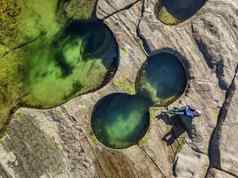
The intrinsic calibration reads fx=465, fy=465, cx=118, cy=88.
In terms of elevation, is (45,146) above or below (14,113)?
below

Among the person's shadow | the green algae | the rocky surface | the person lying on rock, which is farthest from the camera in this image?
the green algae

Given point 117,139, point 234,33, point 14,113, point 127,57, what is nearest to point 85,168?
point 117,139

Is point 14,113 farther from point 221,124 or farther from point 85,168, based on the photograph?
point 221,124

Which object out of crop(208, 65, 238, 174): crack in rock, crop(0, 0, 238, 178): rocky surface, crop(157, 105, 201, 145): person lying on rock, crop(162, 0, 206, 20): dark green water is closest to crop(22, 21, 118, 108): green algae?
crop(0, 0, 238, 178): rocky surface

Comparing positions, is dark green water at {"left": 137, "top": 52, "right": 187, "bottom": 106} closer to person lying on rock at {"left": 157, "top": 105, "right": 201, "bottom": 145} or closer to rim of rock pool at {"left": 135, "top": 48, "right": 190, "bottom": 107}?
rim of rock pool at {"left": 135, "top": 48, "right": 190, "bottom": 107}

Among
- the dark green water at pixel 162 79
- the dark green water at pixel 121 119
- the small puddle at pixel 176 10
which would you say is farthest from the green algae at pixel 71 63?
the small puddle at pixel 176 10

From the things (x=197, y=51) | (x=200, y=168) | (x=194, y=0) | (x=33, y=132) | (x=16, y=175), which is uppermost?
(x=194, y=0)
